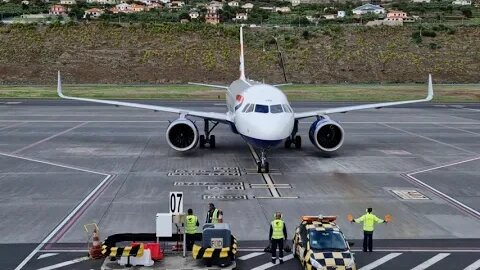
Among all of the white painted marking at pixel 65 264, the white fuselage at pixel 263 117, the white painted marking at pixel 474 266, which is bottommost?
the white painted marking at pixel 474 266

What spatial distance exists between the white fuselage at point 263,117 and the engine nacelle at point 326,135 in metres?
4.19

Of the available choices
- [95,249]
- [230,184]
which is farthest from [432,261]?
[230,184]

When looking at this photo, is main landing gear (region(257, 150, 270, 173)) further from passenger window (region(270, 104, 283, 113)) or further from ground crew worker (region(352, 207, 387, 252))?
ground crew worker (region(352, 207, 387, 252))

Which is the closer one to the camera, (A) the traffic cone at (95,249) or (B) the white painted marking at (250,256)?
(A) the traffic cone at (95,249)

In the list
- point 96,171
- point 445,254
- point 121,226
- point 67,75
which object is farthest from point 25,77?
point 445,254

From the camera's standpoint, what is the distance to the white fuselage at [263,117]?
31203 mm

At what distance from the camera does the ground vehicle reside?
16.9m

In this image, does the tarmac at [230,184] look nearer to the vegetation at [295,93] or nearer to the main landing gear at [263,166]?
the main landing gear at [263,166]

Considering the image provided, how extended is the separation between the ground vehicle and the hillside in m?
86.5

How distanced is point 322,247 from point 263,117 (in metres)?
14.8

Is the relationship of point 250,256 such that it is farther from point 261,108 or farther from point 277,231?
point 261,108

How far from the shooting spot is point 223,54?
117 meters

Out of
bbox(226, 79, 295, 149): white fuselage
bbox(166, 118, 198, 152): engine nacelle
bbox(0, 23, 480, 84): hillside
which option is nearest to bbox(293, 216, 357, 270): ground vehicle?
bbox(226, 79, 295, 149): white fuselage

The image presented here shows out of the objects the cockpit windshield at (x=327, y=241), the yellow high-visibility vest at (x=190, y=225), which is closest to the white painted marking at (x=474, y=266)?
the cockpit windshield at (x=327, y=241)
